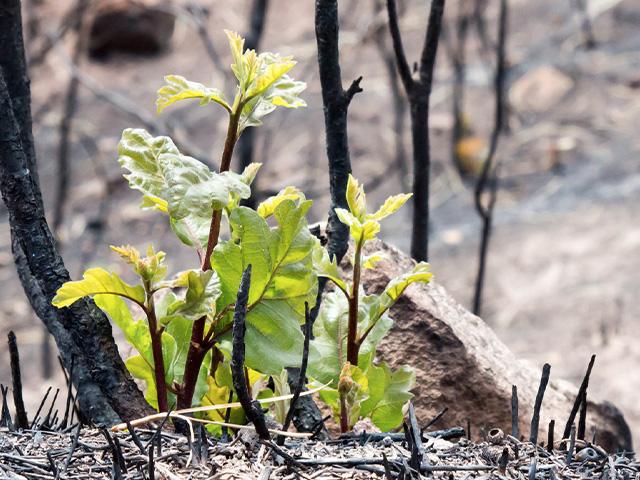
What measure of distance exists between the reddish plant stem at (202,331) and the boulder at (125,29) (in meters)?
8.74

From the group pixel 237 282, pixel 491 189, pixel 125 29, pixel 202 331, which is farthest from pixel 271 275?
pixel 125 29

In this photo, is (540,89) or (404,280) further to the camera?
(540,89)

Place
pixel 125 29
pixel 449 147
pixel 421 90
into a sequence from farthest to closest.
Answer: pixel 125 29
pixel 449 147
pixel 421 90

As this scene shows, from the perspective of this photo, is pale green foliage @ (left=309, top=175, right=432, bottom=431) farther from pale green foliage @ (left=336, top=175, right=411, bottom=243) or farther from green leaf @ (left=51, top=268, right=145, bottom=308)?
green leaf @ (left=51, top=268, right=145, bottom=308)

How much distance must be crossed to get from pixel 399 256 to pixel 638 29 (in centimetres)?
731

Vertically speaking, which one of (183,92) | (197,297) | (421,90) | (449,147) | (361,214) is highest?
(449,147)

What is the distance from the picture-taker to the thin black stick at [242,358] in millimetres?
1435

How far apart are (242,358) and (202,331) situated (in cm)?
23

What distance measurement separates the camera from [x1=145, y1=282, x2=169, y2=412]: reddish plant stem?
1629 mm

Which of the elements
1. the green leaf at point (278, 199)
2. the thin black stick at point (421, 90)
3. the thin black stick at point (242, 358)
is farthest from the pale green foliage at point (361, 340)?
the thin black stick at point (421, 90)

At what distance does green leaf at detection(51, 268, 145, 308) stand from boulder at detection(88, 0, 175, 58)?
882cm

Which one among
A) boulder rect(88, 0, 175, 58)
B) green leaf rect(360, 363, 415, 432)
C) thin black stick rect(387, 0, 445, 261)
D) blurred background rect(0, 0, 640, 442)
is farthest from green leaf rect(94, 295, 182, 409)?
boulder rect(88, 0, 175, 58)

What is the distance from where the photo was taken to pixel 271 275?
164 cm

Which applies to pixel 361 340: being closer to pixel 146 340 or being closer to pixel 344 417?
pixel 344 417
